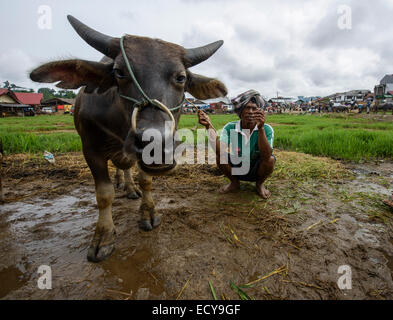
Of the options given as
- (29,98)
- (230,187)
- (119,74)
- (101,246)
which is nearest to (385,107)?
(230,187)

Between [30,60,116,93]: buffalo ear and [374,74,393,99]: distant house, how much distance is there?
1490 inches

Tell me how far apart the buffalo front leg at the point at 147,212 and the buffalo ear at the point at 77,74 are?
0.89m

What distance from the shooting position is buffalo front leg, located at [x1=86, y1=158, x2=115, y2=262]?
1.74 m

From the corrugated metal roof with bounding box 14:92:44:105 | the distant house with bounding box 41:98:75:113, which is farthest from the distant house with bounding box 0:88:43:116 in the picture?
the distant house with bounding box 41:98:75:113

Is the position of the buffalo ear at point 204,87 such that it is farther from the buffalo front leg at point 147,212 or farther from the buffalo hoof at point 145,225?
the buffalo hoof at point 145,225

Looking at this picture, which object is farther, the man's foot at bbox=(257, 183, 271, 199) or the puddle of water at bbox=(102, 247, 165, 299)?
the man's foot at bbox=(257, 183, 271, 199)

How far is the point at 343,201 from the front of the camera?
2.70 meters

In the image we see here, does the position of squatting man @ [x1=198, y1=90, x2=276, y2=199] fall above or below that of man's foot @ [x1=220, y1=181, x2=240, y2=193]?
above

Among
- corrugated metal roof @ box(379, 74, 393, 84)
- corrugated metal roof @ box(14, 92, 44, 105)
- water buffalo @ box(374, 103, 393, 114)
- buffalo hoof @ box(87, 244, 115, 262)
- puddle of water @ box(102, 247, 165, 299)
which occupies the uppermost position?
corrugated metal roof @ box(379, 74, 393, 84)

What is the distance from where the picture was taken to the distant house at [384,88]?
35119mm

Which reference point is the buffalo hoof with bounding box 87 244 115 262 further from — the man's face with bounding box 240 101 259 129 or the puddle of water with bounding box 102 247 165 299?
the man's face with bounding box 240 101 259 129

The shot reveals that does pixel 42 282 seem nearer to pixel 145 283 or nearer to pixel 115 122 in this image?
pixel 145 283

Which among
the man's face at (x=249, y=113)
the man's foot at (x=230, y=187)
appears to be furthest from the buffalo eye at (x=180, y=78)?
the man's foot at (x=230, y=187)
